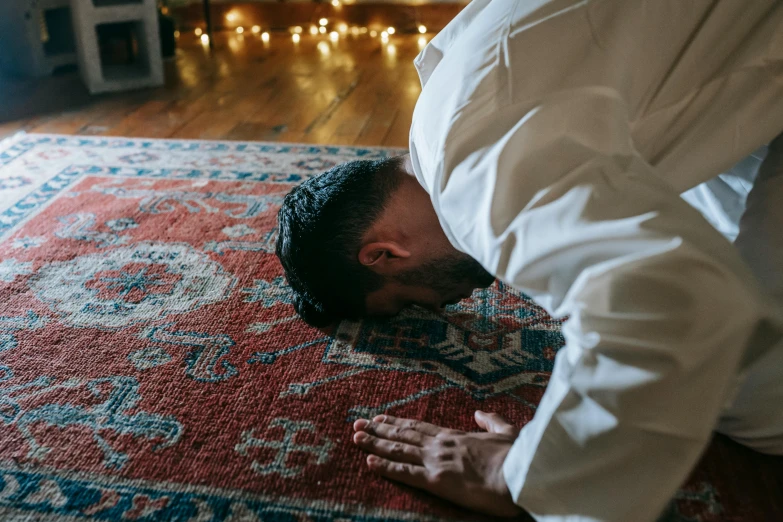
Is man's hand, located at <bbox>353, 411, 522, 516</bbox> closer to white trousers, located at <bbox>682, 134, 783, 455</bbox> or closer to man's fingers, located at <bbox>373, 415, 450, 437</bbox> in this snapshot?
man's fingers, located at <bbox>373, 415, 450, 437</bbox>

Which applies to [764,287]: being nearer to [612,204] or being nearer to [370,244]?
[612,204]

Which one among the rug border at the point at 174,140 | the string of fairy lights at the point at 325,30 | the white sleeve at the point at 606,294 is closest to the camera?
the white sleeve at the point at 606,294

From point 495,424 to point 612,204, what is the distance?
0.40 m

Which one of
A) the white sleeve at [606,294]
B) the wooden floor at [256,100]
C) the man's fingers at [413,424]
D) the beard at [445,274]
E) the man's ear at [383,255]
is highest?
the white sleeve at [606,294]

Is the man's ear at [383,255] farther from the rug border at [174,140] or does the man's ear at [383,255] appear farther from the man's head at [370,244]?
the rug border at [174,140]

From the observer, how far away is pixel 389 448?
2.98 feet

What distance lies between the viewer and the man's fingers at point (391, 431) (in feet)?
3.02

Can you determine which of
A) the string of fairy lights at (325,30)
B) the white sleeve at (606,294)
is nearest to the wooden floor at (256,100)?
the string of fairy lights at (325,30)

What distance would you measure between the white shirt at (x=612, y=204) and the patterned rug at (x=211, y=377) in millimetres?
218

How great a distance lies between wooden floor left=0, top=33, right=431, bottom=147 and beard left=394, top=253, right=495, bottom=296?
1082 millimetres

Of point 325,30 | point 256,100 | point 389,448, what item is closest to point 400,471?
point 389,448

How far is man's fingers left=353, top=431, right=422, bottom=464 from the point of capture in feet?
2.94

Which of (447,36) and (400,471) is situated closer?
(400,471)

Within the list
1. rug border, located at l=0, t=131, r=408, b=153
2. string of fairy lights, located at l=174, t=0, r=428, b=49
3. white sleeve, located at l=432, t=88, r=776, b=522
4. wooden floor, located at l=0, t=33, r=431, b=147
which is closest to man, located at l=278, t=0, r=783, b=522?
white sleeve, located at l=432, t=88, r=776, b=522
